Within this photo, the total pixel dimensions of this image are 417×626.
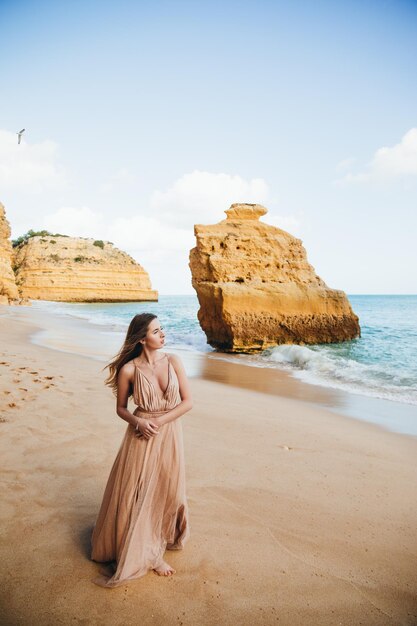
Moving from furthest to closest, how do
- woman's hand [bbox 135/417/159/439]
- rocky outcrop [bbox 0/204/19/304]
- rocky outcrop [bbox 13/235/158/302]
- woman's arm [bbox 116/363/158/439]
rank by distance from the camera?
rocky outcrop [bbox 13/235/158/302] < rocky outcrop [bbox 0/204/19/304] < woman's arm [bbox 116/363/158/439] < woman's hand [bbox 135/417/159/439]

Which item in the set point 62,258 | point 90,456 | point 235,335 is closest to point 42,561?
point 90,456

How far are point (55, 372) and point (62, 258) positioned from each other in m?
57.1

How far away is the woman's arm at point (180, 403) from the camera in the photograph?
2404 mm

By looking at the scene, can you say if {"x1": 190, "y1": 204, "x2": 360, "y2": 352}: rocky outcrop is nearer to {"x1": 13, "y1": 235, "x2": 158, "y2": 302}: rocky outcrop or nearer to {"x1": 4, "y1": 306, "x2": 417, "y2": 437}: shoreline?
{"x1": 4, "y1": 306, "x2": 417, "y2": 437}: shoreline

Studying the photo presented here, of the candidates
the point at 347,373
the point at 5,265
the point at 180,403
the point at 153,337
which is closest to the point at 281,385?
the point at 347,373

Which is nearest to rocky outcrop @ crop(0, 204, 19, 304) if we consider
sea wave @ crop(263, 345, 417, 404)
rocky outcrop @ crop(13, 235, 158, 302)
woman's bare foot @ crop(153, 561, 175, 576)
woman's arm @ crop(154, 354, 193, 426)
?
sea wave @ crop(263, 345, 417, 404)

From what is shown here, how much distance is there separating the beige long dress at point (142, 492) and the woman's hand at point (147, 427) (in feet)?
0.24

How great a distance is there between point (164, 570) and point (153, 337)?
1433 millimetres

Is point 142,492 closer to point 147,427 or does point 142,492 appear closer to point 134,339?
point 147,427

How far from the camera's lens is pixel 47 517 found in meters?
2.92

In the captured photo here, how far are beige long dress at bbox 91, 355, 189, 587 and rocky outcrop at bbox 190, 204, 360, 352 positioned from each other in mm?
11520

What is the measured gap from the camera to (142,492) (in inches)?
94.0

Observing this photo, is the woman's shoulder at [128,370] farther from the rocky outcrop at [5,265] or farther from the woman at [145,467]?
the rocky outcrop at [5,265]

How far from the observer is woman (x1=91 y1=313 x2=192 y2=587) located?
2.36 m
